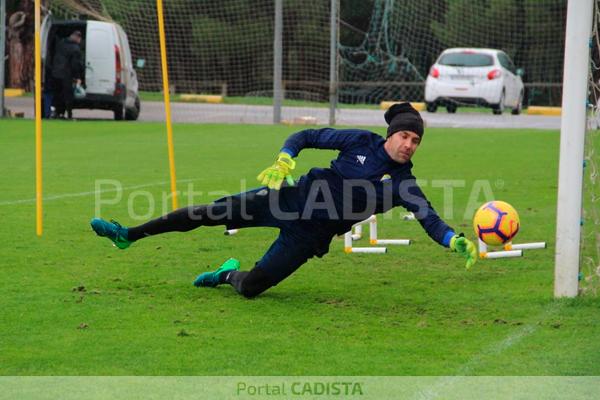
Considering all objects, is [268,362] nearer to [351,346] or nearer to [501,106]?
[351,346]

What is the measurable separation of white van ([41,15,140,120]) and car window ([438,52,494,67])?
906 cm

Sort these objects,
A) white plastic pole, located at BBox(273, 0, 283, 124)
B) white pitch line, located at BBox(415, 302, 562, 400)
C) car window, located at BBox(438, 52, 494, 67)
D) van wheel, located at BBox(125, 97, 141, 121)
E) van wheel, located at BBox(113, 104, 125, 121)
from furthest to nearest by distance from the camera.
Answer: car window, located at BBox(438, 52, 494, 67)
van wheel, located at BBox(125, 97, 141, 121)
van wheel, located at BBox(113, 104, 125, 121)
white plastic pole, located at BBox(273, 0, 283, 124)
white pitch line, located at BBox(415, 302, 562, 400)

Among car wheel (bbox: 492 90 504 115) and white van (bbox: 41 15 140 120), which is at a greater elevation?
white van (bbox: 41 15 140 120)

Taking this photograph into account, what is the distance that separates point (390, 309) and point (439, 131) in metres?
18.1

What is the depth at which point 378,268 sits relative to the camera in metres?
8.73

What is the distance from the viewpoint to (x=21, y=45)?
1489 inches

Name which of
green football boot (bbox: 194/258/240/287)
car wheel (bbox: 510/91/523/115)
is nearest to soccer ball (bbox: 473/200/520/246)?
green football boot (bbox: 194/258/240/287)

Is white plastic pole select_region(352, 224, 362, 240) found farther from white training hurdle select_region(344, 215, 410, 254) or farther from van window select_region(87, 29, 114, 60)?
van window select_region(87, 29, 114, 60)

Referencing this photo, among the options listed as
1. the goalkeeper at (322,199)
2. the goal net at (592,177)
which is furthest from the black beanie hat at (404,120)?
the goal net at (592,177)

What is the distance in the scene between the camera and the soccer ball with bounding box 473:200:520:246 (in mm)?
7211

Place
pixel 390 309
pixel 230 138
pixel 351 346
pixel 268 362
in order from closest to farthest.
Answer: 1. pixel 268 362
2. pixel 351 346
3. pixel 390 309
4. pixel 230 138

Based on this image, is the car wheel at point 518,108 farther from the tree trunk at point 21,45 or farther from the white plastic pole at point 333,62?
the tree trunk at point 21,45

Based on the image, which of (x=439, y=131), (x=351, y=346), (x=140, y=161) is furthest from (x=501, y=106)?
(x=351, y=346)

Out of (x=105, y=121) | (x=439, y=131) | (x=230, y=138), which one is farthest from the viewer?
(x=105, y=121)
